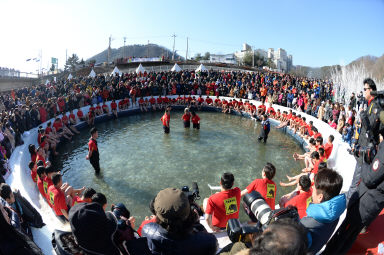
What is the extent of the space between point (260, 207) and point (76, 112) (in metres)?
13.6

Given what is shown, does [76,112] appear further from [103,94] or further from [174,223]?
[174,223]

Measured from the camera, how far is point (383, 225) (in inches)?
144

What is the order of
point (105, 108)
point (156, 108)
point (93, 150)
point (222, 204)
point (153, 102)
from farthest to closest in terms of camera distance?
point (156, 108)
point (153, 102)
point (105, 108)
point (93, 150)
point (222, 204)

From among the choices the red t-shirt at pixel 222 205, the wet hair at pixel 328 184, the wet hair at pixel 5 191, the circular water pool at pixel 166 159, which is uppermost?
the wet hair at pixel 328 184

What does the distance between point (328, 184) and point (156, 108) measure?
1613 centimetres

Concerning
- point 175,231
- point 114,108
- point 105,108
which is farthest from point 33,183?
point 114,108

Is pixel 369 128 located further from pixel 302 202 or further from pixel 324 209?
pixel 324 209

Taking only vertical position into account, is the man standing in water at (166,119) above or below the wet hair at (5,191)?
above

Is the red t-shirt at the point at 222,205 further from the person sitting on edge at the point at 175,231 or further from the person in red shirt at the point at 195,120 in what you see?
the person in red shirt at the point at 195,120

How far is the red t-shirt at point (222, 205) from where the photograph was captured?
3.77m

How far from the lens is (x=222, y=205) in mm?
3793

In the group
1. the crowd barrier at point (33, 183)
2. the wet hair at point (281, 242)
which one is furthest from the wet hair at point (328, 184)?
the crowd barrier at point (33, 183)

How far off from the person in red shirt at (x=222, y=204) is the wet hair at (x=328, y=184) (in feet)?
4.73

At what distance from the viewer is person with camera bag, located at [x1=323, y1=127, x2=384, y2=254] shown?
2769 millimetres
